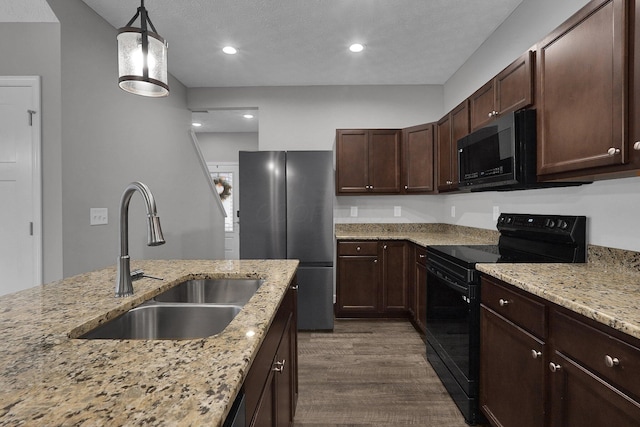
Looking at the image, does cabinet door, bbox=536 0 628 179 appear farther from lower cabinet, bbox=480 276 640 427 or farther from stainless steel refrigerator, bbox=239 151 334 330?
stainless steel refrigerator, bbox=239 151 334 330

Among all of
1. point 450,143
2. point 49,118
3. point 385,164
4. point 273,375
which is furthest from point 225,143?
point 273,375

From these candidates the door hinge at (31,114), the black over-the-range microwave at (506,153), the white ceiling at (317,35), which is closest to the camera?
the black over-the-range microwave at (506,153)

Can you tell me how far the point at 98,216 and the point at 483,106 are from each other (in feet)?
10.1

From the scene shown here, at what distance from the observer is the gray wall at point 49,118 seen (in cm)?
228

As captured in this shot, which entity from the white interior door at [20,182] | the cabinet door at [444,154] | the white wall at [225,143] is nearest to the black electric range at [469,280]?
the cabinet door at [444,154]

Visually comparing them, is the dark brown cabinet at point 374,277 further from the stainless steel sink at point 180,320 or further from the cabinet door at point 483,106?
the stainless steel sink at point 180,320

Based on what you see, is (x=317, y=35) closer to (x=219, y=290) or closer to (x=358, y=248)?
(x=358, y=248)

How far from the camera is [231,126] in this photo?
596cm

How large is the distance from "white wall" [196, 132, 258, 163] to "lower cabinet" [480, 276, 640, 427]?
5459 mm

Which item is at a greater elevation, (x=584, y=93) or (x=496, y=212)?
(x=584, y=93)

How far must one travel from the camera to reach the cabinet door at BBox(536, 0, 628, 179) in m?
1.33

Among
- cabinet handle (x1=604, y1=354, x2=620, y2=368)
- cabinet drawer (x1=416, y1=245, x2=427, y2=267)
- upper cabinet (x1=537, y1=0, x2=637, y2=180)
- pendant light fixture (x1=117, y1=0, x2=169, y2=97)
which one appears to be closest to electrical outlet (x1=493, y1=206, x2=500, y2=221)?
cabinet drawer (x1=416, y1=245, x2=427, y2=267)

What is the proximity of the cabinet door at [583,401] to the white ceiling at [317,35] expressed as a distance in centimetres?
248

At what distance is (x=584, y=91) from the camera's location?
1.50 meters
